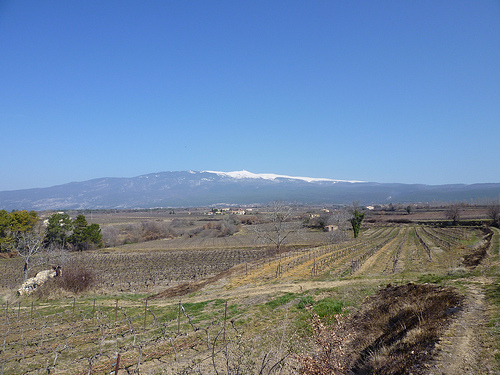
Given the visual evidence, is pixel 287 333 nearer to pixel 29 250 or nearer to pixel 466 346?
pixel 466 346

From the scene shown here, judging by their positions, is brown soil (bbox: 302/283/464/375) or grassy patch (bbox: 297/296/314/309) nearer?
brown soil (bbox: 302/283/464/375)

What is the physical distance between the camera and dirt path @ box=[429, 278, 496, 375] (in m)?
6.43

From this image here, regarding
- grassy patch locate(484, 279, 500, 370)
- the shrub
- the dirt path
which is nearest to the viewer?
the dirt path

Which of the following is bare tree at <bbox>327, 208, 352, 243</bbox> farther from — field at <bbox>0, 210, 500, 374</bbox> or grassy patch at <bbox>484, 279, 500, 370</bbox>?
grassy patch at <bbox>484, 279, 500, 370</bbox>

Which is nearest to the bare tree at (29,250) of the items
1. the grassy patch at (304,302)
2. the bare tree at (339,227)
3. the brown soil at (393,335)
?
the grassy patch at (304,302)

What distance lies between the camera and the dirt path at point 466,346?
643cm

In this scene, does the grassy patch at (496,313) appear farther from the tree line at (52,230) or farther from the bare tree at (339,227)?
the tree line at (52,230)

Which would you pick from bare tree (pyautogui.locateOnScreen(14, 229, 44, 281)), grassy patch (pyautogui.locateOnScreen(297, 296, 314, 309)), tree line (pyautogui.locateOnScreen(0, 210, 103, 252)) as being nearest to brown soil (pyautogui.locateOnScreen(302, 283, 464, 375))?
grassy patch (pyautogui.locateOnScreen(297, 296, 314, 309))

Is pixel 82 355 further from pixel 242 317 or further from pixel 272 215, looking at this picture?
pixel 272 215

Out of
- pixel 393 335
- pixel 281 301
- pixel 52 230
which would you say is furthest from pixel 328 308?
pixel 52 230

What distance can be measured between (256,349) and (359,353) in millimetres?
3339

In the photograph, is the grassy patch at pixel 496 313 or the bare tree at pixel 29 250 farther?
the bare tree at pixel 29 250

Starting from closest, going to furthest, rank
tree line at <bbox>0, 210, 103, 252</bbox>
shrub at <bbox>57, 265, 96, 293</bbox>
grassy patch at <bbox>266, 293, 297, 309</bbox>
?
grassy patch at <bbox>266, 293, 297, 309</bbox> < shrub at <bbox>57, 265, 96, 293</bbox> < tree line at <bbox>0, 210, 103, 252</bbox>

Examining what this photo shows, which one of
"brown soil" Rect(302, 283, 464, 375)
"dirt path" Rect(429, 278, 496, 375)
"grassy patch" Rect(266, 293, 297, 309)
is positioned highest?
"dirt path" Rect(429, 278, 496, 375)
